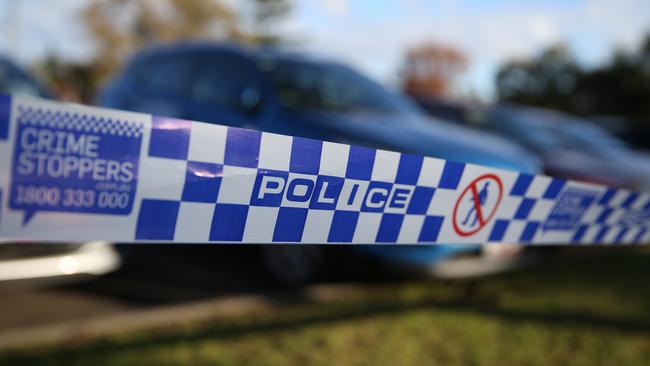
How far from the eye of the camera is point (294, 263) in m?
3.83

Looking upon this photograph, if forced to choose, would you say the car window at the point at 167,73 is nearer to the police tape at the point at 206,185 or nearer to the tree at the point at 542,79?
the police tape at the point at 206,185

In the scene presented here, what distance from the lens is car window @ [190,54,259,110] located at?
3.86m

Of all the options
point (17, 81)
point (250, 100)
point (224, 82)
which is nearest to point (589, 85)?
point (224, 82)

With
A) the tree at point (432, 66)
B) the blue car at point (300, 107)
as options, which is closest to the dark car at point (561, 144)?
the blue car at point (300, 107)

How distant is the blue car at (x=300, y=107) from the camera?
331cm

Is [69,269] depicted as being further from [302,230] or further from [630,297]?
[630,297]

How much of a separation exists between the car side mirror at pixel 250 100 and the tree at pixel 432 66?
2085 inches

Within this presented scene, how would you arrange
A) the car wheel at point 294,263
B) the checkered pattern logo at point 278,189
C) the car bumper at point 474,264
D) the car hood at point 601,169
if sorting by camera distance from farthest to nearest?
1. the car hood at point 601,169
2. the car wheel at point 294,263
3. the car bumper at point 474,264
4. the checkered pattern logo at point 278,189

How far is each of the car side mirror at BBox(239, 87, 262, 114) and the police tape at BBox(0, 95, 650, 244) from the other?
2.56m

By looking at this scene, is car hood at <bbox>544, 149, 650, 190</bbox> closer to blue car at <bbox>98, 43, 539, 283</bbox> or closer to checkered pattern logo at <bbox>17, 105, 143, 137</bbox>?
blue car at <bbox>98, 43, 539, 283</bbox>

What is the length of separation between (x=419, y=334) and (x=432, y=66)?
189 ft

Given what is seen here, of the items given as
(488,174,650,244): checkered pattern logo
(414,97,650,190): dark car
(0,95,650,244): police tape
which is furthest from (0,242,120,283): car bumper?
(414,97,650,190): dark car

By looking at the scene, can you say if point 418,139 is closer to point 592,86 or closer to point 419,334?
point 419,334

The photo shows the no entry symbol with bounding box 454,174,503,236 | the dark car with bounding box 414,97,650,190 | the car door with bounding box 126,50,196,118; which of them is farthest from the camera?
the dark car with bounding box 414,97,650,190
